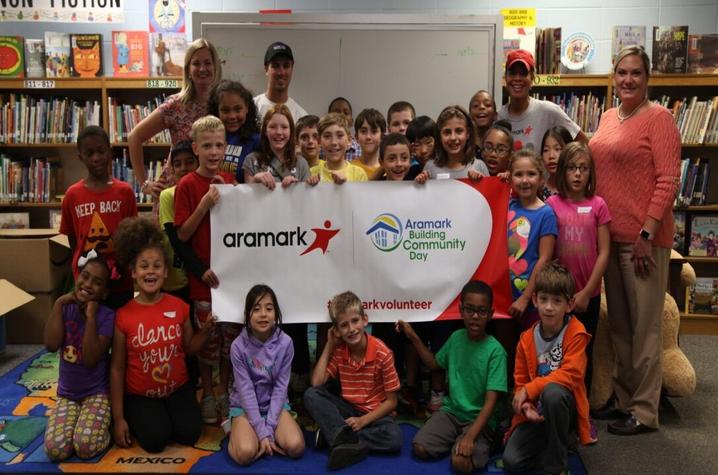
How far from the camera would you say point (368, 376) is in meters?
2.99

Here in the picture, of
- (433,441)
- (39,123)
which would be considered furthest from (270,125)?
(39,123)

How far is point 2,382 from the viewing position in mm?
3965

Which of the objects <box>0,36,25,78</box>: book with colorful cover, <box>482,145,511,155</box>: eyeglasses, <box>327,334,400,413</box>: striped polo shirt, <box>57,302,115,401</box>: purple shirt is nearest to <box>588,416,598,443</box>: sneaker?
<box>327,334,400,413</box>: striped polo shirt

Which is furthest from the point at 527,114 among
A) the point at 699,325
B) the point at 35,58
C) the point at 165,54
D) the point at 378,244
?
the point at 35,58

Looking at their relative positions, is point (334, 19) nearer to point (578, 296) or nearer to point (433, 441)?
point (578, 296)

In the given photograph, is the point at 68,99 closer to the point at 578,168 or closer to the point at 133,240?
the point at 133,240

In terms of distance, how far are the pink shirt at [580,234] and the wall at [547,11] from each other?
304cm

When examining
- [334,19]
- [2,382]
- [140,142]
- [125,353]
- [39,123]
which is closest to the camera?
[125,353]

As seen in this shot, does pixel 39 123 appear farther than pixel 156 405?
Yes

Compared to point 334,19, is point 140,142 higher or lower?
lower

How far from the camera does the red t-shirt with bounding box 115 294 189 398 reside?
2994 millimetres

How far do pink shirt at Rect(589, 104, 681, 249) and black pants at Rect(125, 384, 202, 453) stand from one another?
7.38 feet

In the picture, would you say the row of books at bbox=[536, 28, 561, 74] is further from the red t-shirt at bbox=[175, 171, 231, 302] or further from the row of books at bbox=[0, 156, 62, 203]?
the row of books at bbox=[0, 156, 62, 203]

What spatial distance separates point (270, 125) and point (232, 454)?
1563mm
